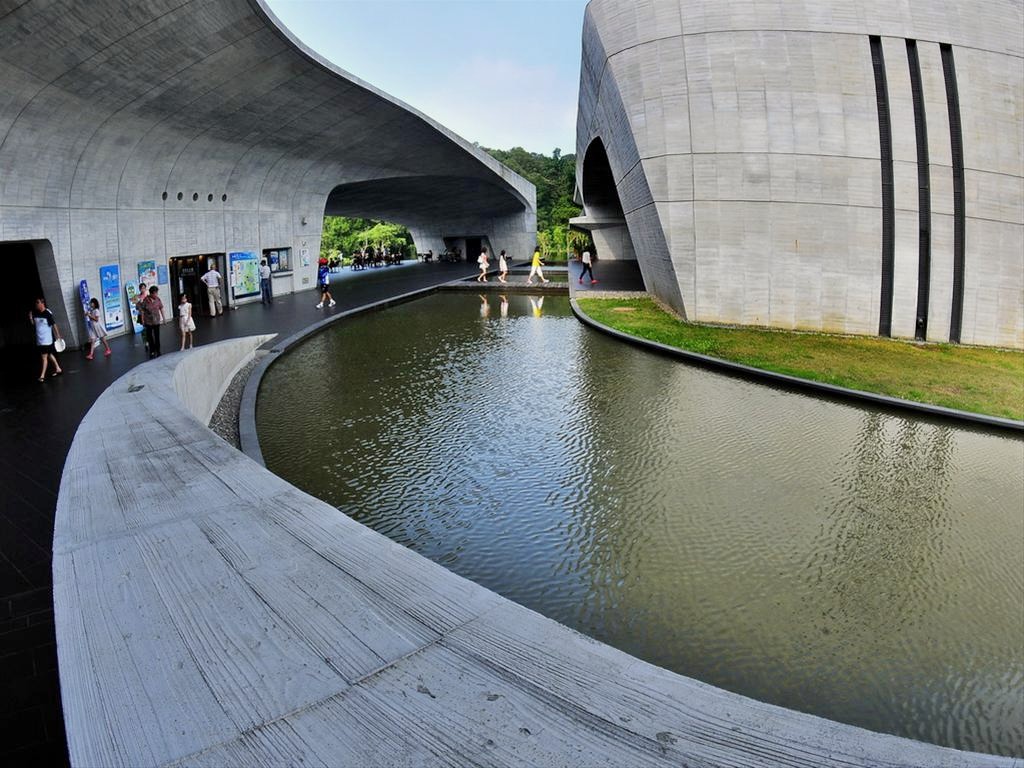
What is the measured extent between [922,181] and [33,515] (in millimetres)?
18882

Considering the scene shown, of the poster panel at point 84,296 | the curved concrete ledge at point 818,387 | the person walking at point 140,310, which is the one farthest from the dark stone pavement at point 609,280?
the poster panel at point 84,296

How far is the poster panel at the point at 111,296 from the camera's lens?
47.8 ft

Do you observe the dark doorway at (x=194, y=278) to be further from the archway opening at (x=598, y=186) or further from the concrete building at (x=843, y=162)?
the archway opening at (x=598, y=186)

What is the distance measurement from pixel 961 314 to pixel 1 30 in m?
19.9

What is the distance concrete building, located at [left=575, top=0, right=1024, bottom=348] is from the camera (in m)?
15.8

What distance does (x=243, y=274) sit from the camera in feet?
74.1

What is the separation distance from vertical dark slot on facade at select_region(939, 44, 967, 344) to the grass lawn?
4.10ft

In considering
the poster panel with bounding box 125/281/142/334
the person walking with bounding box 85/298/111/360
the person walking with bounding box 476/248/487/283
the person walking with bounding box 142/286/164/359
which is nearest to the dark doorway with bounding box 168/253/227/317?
the poster panel with bounding box 125/281/142/334

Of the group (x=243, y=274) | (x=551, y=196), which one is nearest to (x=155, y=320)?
(x=243, y=274)

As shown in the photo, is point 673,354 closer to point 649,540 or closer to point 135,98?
point 649,540

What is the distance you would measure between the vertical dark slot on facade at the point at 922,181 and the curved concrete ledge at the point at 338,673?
1711 cm

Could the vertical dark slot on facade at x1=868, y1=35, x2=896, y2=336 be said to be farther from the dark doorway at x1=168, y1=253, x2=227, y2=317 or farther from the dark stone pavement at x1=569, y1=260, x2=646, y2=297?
the dark doorway at x1=168, y1=253, x2=227, y2=317

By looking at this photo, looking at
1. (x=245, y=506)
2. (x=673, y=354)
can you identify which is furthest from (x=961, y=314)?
(x=245, y=506)

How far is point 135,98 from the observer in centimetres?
1318
